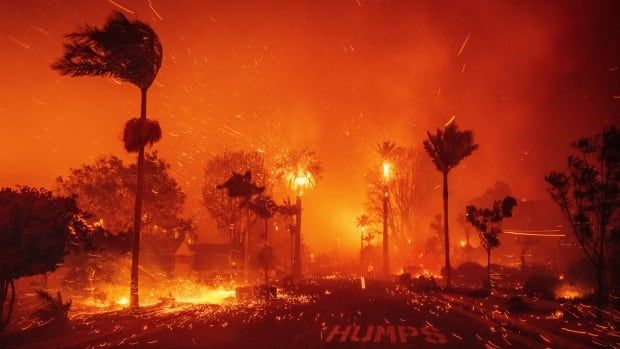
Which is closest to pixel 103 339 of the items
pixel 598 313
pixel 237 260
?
pixel 598 313

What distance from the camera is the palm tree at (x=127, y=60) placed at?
71.6 ft

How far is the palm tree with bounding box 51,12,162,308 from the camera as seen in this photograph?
21812 mm

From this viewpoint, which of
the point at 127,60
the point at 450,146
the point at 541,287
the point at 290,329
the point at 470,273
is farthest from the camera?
the point at 470,273

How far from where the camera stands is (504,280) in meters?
43.0

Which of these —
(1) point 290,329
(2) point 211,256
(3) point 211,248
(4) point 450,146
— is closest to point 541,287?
(4) point 450,146

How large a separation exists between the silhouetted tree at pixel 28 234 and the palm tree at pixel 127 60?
7357 mm

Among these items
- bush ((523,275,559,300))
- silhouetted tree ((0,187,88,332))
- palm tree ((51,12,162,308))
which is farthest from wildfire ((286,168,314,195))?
silhouetted tree ((0,187,88,332))

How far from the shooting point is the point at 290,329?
15.6 metres

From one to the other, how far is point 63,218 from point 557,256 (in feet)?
180

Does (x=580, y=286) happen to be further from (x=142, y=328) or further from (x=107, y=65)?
(x=107, y=65)

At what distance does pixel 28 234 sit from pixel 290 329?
25.7 ft

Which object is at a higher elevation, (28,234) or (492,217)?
(492,217)

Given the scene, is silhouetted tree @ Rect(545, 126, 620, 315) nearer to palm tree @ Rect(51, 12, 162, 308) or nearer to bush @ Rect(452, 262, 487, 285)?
palm tree @ Rect(51, 12, 162, 308)

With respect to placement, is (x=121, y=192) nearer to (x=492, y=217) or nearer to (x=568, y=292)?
(x=492, y=217)
